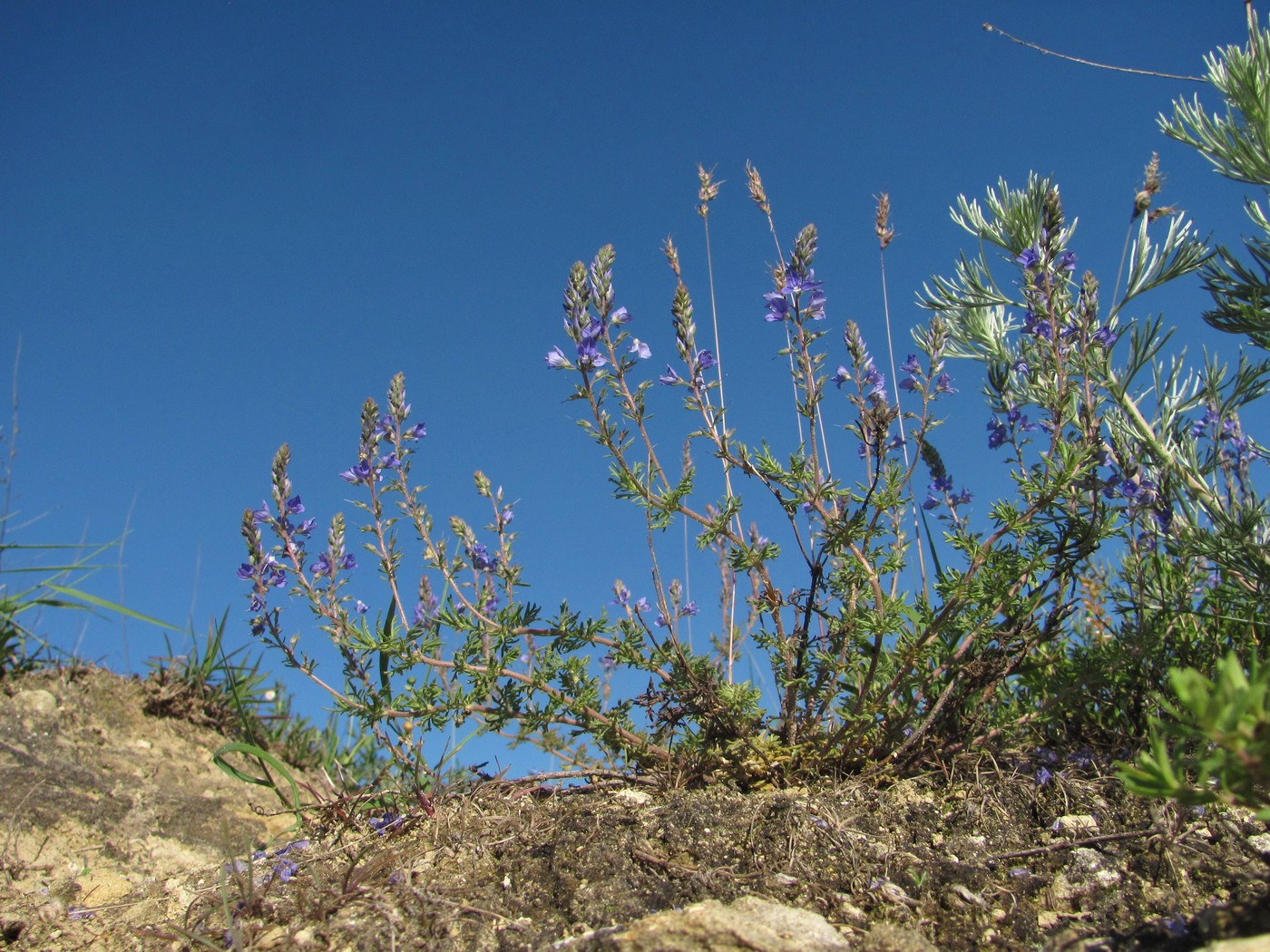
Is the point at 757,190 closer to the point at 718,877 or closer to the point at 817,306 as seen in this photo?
the point at 817,306

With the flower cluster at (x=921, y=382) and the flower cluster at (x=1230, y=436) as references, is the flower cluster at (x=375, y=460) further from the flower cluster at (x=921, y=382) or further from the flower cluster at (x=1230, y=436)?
the flower cluster at (x=1230, y=436)

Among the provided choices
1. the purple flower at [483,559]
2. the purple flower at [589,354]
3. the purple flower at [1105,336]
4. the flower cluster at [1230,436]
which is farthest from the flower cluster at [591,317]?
the flower cluster at [1230,436]

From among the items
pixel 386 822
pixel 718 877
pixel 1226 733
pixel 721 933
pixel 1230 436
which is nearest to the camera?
pixel 1226 733

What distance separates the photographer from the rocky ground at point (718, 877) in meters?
2.13

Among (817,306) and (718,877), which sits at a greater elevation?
(817,306)

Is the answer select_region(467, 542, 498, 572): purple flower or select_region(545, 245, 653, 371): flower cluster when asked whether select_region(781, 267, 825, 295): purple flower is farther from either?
select_region(467, 542, 498, 572): purple flower

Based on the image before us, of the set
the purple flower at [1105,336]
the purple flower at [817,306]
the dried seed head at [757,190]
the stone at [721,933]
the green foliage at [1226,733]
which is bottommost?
the stone at [721,933]

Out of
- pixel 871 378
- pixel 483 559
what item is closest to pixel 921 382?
pixel 871 378

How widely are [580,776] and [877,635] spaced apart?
3.88 feet

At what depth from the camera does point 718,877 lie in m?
2.40

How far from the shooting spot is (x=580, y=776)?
10.5 ft

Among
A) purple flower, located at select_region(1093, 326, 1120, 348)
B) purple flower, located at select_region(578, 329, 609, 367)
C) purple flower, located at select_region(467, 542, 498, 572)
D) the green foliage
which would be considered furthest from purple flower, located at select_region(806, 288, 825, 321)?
the green foliage

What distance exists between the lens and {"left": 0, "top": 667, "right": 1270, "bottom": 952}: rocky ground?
7.00 feet

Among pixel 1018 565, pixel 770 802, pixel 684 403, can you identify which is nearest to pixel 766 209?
pixel 684 403
